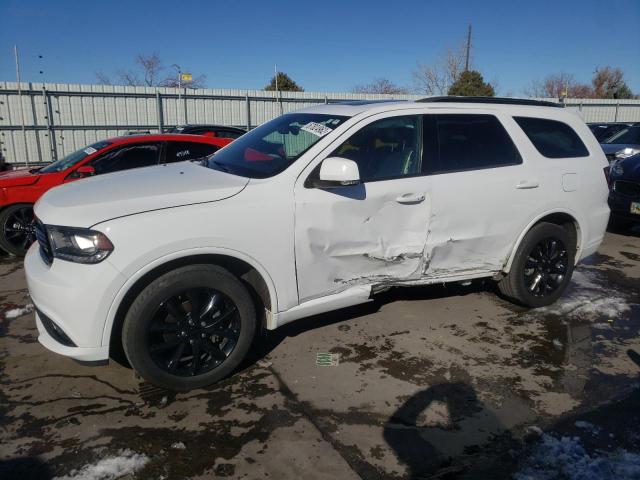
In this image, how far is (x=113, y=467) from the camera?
251 centimetres

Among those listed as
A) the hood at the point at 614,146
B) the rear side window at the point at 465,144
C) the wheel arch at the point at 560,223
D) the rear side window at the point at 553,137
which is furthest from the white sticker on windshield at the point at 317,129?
the hood at the point at 614,146

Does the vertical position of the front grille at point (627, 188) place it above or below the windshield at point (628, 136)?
below

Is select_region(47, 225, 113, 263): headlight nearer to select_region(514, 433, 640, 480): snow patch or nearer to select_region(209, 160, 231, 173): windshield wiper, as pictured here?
select_region(209, 160, 231, 173): windshield wiper

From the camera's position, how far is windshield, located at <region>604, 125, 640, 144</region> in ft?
36.6

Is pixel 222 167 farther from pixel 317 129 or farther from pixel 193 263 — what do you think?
pixel 193 263

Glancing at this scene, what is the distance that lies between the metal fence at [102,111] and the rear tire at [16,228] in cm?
1038

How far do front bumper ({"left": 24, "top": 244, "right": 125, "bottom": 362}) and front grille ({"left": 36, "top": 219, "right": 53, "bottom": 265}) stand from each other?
0.14 meters

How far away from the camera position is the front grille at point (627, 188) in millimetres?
7441

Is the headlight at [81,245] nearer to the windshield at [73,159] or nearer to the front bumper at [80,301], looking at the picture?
the front bumper at [80,301]

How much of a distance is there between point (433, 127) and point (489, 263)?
129 cm

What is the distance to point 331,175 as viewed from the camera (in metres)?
3.25

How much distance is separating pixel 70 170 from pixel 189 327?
4.31m

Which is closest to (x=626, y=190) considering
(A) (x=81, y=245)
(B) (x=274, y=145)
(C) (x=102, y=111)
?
(B) (x=274, y=145)

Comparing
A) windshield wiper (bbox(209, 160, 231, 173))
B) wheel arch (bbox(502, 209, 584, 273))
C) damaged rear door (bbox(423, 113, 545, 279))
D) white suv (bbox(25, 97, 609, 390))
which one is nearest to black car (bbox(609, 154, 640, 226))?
white suv (bbox(25, 97, 609, 390))
